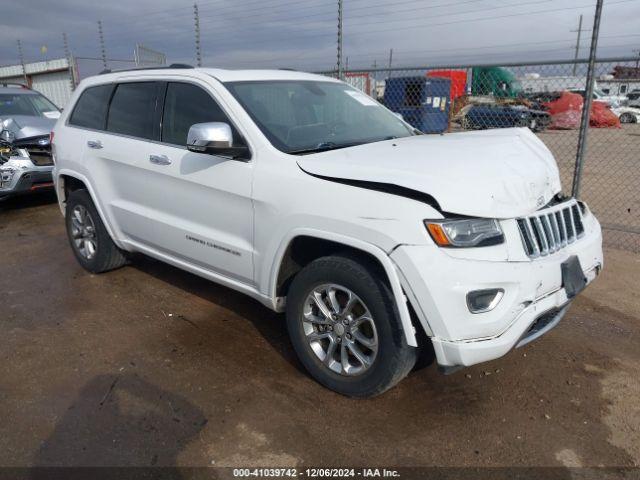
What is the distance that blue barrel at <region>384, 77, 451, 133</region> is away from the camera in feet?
56.2

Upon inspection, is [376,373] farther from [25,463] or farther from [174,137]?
[174,137]

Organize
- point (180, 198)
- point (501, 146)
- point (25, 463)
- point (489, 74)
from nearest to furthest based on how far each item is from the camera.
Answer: point (25, 463) → point (501, 146) → point (180, 198) → point (489, 74)

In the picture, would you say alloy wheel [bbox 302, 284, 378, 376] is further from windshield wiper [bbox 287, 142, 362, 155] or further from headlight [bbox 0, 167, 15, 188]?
headlight [bbox 0, 167, 15, 188]

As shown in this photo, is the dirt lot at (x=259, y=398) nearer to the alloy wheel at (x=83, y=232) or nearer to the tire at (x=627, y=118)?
the alloy wheel at (x=83, y=232)

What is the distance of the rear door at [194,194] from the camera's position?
3377mm

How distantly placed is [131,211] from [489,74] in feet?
28.0

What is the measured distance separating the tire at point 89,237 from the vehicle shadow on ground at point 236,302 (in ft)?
1.18

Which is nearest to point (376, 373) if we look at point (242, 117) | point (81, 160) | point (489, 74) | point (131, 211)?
point (242, 117)

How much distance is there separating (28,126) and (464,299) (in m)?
8.25

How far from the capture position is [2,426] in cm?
288

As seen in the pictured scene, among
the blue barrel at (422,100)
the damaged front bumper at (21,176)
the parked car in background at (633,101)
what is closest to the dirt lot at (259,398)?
the damaged front bumper at (21,176)

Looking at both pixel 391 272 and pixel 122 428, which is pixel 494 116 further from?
pixel 122 428

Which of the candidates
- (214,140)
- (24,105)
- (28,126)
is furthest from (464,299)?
(24,105)

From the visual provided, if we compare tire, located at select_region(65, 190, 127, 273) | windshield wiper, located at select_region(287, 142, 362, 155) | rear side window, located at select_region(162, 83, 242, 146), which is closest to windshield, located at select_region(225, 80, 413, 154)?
windshield wiper, located at select_region(287, 142, 362, 155)
